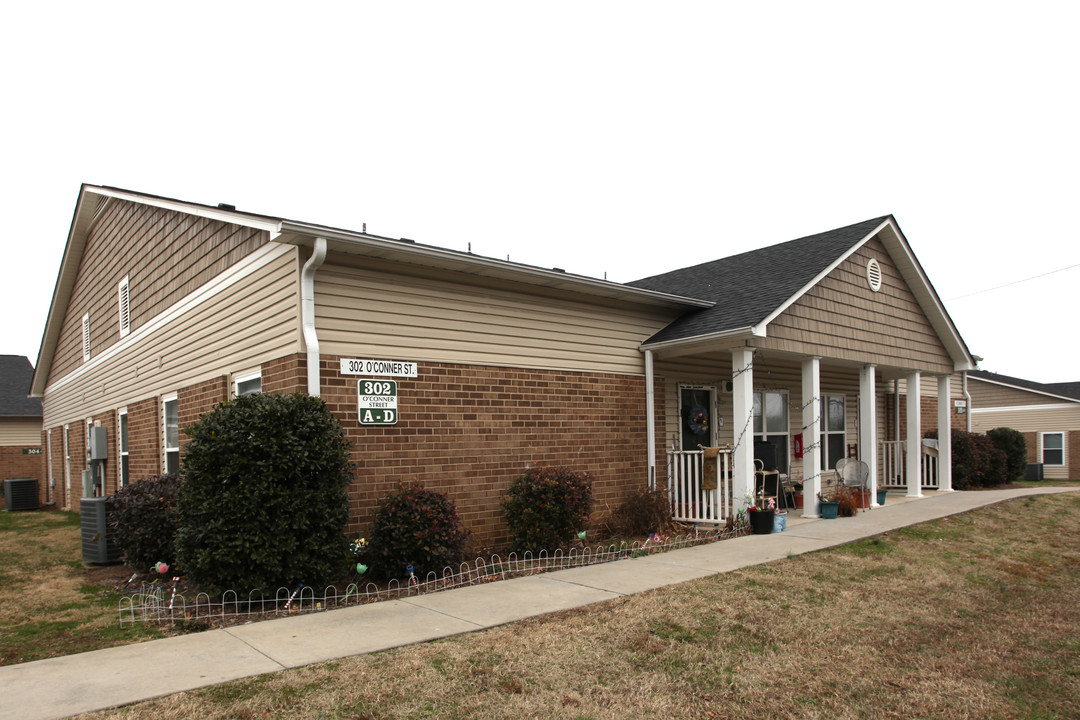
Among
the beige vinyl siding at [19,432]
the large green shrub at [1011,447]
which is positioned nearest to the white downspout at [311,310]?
the large green shrub at [1011,447]

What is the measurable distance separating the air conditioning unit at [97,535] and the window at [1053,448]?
30373 millimetres

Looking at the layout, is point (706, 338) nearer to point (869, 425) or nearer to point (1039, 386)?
point (869, 425)

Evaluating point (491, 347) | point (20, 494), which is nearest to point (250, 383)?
point (491, 347)

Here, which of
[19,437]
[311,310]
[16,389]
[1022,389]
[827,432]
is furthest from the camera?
[16,389]

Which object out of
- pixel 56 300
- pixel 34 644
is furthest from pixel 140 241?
pixel 34 644

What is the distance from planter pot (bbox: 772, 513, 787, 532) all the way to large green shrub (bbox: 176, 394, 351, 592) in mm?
6063

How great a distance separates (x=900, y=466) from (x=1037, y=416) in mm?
15948

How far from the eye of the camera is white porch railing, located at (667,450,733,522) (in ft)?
36.6

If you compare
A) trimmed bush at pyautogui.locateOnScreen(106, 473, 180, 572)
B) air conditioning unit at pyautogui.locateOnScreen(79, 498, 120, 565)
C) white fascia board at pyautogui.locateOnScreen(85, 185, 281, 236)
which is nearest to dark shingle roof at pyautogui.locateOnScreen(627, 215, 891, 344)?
white fascia board at pyautogui.locateOnScreen(85, 185, 281, 236)

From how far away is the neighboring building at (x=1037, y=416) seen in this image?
27.5m

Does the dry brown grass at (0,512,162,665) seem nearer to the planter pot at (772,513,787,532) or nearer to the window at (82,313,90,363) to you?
the window at (82,313,90,363)

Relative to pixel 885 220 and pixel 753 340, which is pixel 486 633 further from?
pixel 885 220

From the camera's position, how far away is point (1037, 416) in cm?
2836

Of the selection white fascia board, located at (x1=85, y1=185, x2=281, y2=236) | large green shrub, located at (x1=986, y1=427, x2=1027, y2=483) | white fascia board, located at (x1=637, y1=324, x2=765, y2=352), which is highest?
white fascia board, located at (x1=85, y1=185, x2=281, y2=236)
